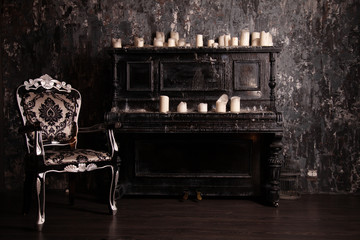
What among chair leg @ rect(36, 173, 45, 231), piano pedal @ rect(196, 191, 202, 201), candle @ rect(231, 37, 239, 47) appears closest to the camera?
chair leg @ rect(36, 173, 45, 231)

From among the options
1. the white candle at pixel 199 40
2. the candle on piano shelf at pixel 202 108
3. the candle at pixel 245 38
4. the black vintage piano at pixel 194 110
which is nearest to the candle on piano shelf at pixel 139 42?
the black vintage piano at pixel 194 110

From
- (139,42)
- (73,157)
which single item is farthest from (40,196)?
(139,42)

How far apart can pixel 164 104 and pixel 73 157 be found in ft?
3.35

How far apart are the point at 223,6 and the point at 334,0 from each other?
1.18m

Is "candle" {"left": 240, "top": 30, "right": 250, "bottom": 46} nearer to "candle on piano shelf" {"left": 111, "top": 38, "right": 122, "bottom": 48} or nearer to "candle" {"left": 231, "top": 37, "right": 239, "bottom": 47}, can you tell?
"candle" {"left": 231, "top": 37, "right": 239, "bottom": 47}

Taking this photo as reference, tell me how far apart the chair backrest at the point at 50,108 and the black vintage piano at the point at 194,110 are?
0.43 m

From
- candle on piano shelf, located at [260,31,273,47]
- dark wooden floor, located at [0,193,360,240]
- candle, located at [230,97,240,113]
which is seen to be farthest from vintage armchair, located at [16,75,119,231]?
candle on piano shelf, located at [260,31,273,47]

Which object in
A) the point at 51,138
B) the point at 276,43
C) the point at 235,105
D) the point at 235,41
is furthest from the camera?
the point at 276,43

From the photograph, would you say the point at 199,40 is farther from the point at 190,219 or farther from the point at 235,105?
the point at 190,219

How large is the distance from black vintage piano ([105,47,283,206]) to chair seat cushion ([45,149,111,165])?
22.7 inches

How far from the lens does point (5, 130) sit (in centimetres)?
420

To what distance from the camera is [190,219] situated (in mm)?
3029

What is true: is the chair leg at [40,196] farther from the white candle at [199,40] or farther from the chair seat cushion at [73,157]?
the white candle at [199,40]

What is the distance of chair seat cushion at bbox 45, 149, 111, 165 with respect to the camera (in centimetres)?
286
